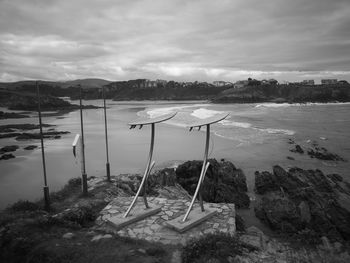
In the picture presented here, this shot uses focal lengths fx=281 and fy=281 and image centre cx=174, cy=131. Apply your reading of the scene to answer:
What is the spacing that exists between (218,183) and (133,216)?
15.7 feet

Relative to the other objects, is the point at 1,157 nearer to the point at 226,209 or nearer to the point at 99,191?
the point at 99,191

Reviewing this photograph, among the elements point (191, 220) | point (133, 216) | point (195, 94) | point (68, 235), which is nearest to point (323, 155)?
point (191, 220)

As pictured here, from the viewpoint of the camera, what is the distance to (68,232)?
6312 mm

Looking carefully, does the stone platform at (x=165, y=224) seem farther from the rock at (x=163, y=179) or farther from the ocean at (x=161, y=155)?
the rock at (x=163, y=179)

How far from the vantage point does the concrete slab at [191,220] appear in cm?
641

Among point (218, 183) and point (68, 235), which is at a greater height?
point (68, 235)

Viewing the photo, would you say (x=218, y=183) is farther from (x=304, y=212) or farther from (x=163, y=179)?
(x=304, y=212)

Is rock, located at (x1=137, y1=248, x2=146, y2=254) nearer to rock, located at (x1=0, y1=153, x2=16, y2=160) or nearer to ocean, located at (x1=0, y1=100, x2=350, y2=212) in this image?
ocean, located at (x1=0, y1=100, x2=350, y2=212)

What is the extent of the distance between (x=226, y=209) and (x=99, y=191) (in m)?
4.46

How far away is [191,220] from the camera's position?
6.70 meters

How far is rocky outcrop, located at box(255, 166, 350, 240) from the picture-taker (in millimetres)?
8172

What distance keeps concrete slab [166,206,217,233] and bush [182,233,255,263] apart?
1.99 ft

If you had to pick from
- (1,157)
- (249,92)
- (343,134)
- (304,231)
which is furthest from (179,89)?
(304,231)

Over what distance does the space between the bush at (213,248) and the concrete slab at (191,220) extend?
61cm
